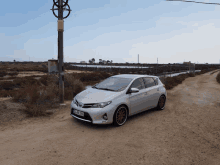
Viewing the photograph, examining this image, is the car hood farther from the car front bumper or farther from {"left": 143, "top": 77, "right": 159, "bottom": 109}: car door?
{"left": 143, "top": 77, "right": 159, "bottom": 109}: car door

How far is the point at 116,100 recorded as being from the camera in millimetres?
5262

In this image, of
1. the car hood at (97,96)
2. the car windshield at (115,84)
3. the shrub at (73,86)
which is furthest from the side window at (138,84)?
the shrub at (73,86)

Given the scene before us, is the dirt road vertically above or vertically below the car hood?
below

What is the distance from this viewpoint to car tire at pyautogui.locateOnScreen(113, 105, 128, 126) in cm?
527

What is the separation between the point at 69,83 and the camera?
42.2 ft

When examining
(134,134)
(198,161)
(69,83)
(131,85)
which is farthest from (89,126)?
(69,83)

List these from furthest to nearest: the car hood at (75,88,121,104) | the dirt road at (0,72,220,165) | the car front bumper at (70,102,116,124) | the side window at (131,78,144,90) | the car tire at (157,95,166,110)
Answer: the car tire at (157,95,166,110) → the side window at (131,78,144,90) → the car hood at (75,88,121,104) → the car front bumper at (70,102,116,124) → the dirt road at (0,72,220,165)

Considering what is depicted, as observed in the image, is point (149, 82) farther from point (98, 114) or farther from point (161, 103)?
point (98, 114)

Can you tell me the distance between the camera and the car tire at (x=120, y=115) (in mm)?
5270

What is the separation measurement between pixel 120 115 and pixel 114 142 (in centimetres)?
120

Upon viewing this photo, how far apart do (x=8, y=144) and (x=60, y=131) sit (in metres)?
1.34

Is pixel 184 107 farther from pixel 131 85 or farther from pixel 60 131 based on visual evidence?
pixel 60 131

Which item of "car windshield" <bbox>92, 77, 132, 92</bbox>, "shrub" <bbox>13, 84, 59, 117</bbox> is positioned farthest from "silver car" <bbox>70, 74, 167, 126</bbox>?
"shrub" <bbox>13, 84, 59, 117</bbox>

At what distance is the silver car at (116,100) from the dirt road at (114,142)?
0.39 meters
